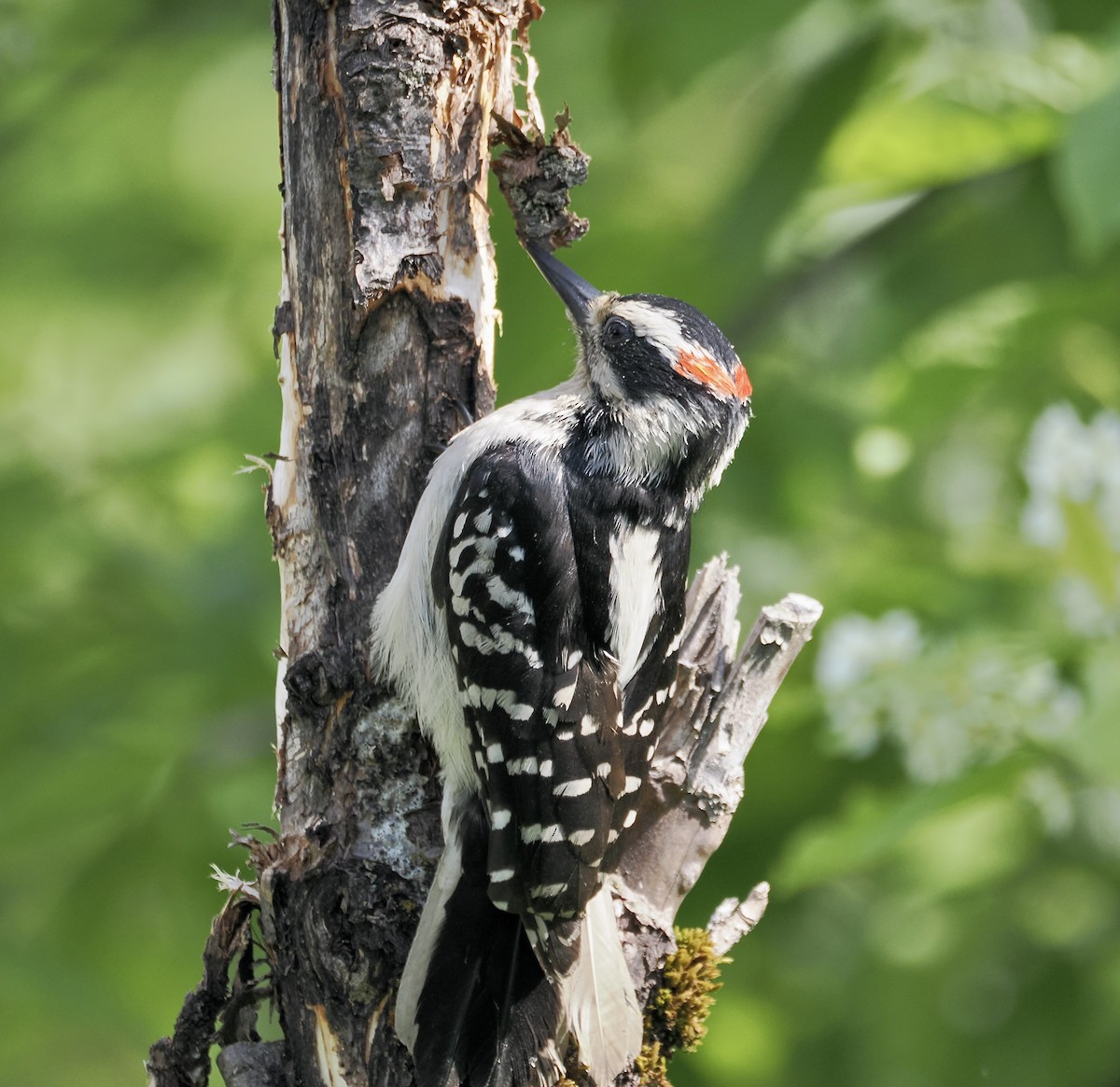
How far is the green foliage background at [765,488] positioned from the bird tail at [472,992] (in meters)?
0.73

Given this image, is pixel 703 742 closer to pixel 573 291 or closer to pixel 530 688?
pixel 530 688

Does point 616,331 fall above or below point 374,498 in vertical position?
above

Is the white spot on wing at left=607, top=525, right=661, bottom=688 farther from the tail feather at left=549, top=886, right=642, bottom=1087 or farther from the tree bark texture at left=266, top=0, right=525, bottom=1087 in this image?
the tail feather at left=549, top=886, right=642, bottom=1087

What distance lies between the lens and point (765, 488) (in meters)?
4.40

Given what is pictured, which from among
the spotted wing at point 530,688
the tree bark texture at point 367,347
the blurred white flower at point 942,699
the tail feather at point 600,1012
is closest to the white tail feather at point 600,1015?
the tail feather at point 600,1012

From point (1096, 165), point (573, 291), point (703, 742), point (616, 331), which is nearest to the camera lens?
point (1096, 165)

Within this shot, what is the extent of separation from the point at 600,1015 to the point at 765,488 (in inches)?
86.5

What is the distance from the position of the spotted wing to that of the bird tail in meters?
0.07

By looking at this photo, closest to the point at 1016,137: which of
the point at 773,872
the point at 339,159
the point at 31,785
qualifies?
→ the point at 339,159

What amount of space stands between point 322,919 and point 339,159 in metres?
1.57

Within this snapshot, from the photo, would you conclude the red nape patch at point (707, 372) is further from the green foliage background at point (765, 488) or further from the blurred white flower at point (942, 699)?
the blurred white flower at point (942, 699)

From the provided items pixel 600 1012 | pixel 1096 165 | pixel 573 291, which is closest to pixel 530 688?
pixel 600 1012

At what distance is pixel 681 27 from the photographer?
3658 mm

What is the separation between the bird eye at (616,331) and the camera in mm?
3373
